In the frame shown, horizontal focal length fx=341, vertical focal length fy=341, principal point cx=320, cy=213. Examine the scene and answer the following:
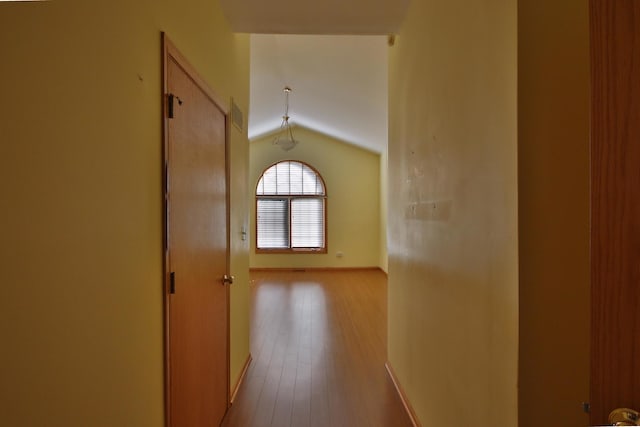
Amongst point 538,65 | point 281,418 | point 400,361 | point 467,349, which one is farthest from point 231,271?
point 538,65

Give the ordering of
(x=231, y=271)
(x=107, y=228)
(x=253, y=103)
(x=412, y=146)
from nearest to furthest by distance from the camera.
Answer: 1. (x=107, y=228)
2. (x=412, y=146)
3. (x=231, y=271)
4. (x=253, y=103)

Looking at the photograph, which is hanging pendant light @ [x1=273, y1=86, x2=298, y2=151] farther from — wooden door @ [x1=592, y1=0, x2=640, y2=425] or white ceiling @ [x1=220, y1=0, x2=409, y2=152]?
wooden door @ [x1=592, y1=0, x2=640, y2=425]

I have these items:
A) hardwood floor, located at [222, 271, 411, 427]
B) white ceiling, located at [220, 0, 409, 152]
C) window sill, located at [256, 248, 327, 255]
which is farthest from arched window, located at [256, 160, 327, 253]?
hardwood floor, located at [222, 271, 411, 427]

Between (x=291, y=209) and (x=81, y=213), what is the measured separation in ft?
23.7

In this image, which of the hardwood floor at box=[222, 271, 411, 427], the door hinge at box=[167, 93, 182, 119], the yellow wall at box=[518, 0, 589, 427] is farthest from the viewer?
the hardwood floor at box=[222, 271, 411, 427]

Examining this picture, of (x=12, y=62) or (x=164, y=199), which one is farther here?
(x=164, y=199)

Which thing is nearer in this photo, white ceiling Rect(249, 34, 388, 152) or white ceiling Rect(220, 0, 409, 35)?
white ceiling Rect(220, 0, 409, 35)

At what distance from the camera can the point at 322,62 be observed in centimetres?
402

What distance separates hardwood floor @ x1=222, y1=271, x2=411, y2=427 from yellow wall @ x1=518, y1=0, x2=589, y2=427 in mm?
1480

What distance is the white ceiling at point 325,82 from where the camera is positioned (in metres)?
3.61

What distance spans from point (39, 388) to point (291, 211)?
737cm

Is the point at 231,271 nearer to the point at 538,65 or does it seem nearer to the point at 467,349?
the point at 467,349

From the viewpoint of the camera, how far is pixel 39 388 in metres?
0.73

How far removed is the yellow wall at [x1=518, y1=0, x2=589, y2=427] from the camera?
101 centimetres
